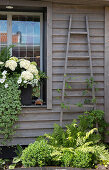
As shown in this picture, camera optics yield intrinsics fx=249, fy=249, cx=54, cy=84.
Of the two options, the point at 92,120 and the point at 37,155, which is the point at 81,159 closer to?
the point at 37,155

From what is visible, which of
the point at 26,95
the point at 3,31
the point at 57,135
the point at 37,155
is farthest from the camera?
the point at 3,31

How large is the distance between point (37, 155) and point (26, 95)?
1.13 m

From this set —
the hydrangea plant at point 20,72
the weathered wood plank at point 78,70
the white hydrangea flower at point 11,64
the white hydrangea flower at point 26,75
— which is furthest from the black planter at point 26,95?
the weathered wood plank at point 78,70

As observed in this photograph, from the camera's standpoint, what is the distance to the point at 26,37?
4.62m

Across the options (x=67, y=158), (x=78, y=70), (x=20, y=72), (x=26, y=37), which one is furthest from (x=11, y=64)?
(x=67, y=158)

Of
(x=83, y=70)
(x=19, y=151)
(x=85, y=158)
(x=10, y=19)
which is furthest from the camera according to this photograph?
(x=10, y=19)

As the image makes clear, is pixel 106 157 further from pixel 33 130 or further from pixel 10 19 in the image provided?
pixel 10 19

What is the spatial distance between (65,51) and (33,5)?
910mm

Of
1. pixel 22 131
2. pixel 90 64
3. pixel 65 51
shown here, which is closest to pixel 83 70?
pixel 90 64

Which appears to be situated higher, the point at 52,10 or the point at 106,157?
the point at 52,10

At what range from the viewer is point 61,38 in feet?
13.7

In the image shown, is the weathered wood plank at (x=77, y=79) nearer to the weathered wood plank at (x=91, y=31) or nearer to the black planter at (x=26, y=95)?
the black planter at (x=26, y=95)

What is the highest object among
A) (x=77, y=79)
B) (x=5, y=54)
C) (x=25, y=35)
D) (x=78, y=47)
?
(x=25, y=35)

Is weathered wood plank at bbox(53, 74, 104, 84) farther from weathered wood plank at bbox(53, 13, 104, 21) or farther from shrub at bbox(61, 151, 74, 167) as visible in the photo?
shrub at bbox(61, 151, 74, 167)
